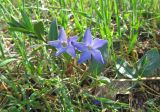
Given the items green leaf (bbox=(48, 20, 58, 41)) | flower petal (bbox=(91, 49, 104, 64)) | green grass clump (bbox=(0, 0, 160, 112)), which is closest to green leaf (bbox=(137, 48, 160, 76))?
green grass clump (bbox=(0, 0, 160, 112))

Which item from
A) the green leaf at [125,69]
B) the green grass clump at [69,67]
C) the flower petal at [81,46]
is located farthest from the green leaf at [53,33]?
the green leaf at [125,69]

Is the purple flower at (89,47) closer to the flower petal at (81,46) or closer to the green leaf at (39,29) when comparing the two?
the flower petal at (81,46)

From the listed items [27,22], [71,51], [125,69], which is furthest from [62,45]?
[125,69]

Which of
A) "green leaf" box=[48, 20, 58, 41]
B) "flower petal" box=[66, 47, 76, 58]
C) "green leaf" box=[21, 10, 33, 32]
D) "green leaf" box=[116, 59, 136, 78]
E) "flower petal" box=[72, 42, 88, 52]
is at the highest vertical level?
"green leaf" box=[21, 10, 33, 32]

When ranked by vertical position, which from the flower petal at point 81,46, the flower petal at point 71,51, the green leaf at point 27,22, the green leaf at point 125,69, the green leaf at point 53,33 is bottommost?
the green leaf at point 125,69

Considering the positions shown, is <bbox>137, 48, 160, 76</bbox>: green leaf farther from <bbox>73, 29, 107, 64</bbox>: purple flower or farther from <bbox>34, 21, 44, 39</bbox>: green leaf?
<bbox>34, 21, 44, 39</bbox>: green leaf

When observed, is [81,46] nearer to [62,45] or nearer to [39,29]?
[62,45]
